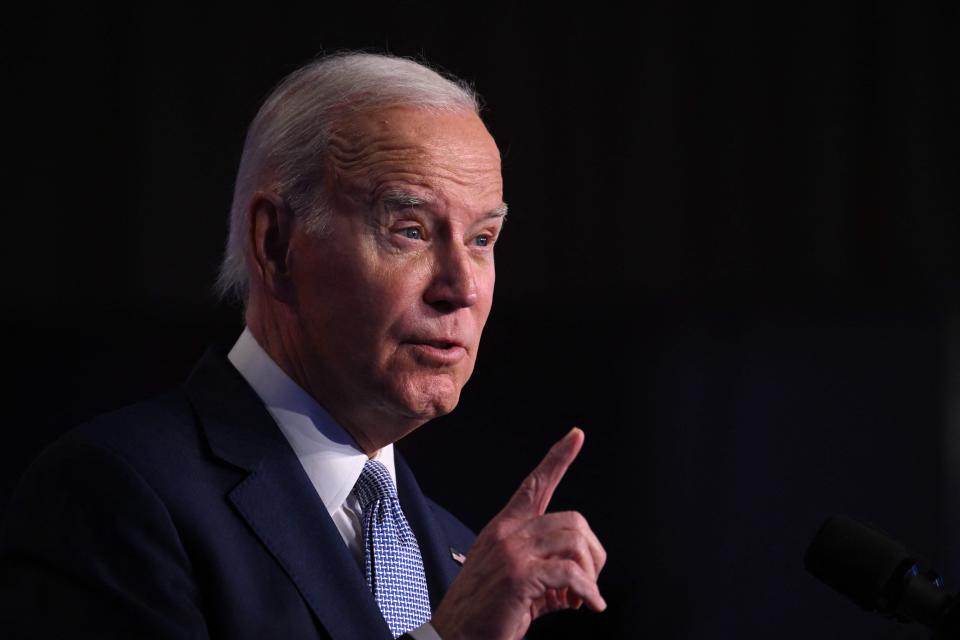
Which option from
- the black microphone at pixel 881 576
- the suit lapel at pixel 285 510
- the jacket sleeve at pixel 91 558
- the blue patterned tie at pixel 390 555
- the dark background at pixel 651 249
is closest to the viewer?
the black microphone at pixel 881 576

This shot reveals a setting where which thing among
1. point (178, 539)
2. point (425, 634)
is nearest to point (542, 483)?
point (425, 634)

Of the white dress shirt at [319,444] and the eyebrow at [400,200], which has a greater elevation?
the eyebrow at [400,200]

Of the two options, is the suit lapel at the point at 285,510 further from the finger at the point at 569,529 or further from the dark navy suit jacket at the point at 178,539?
the finger at the point at 569,529

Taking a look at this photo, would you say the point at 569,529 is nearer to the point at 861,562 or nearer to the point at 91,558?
the point at 861,562

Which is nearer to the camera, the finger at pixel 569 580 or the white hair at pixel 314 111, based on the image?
the finger at pixel 569 580

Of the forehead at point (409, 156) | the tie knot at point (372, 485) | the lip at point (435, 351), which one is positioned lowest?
the tie knot at point (372, 485)

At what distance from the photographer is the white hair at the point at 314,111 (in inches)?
68.6

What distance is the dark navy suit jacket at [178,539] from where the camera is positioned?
140cm

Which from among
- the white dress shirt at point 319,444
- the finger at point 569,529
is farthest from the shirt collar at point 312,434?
the finger at point 569,529

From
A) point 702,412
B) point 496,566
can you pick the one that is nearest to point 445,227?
point 496,566

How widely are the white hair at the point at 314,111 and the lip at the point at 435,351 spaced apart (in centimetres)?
22

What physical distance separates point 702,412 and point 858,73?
94 cm

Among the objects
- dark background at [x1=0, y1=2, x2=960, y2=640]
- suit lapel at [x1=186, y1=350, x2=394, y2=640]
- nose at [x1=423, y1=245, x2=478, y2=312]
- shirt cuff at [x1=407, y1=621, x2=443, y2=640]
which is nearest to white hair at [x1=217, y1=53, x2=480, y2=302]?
nose at [x1=423, y1=245, x2=478, y2=312]

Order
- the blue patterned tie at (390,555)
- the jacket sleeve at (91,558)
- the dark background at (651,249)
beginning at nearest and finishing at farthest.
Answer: the jacket sleeve at (91,558)
the blue patterned tie at (390,555)
the dark background at (651,249)
